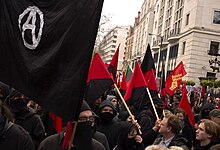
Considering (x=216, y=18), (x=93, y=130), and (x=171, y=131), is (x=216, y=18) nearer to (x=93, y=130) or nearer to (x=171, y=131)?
(x=171, y=131)

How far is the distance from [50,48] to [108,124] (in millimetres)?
2818

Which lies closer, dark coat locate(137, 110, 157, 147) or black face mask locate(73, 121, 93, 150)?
black face mask locate(73, 121, 93, 150)

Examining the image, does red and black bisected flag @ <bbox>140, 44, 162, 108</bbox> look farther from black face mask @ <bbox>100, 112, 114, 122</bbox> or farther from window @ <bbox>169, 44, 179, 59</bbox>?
window @ <bbox>169, 44, 179, 59</bbox>

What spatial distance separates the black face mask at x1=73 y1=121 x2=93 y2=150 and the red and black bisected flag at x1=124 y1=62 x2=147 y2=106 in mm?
3883

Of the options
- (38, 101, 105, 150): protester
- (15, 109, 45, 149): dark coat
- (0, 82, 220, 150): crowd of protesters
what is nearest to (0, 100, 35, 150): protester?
A: (0, 82, 220, 150): crowd of protesters

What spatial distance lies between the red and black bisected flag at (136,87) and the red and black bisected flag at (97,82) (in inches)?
57.2

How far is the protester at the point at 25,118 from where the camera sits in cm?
426

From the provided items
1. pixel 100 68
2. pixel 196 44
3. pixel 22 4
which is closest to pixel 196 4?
pixel 196 44

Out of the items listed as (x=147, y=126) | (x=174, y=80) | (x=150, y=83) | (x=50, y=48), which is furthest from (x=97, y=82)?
(x=174, y=80)

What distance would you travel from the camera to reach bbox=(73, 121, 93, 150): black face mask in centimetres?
272

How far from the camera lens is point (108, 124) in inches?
202

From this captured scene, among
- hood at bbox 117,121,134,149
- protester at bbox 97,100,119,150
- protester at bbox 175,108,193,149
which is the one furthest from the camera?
protester at bbox 175,108,193,149

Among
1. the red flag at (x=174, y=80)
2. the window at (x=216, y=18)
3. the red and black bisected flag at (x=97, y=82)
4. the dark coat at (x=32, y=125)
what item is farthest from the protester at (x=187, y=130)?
the window at (x=216, y=18)

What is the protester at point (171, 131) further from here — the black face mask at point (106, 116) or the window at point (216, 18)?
the window at point (216, 18)
